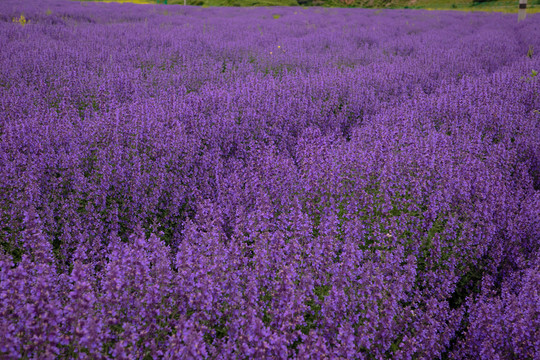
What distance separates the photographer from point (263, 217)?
9.20ft

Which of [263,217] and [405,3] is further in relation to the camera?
[405,3]

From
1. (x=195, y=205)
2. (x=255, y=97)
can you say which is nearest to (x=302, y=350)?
(x=195, y=205)

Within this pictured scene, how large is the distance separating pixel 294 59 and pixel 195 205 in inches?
236

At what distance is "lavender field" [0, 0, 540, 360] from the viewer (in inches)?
74.6

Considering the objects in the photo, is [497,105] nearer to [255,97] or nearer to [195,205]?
[255,97]

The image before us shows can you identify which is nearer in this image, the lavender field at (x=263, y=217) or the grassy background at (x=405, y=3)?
the lavender field at (x=263, y=217)

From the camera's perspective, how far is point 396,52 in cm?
1073

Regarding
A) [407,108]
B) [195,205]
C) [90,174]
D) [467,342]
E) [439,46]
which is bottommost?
[467,342]

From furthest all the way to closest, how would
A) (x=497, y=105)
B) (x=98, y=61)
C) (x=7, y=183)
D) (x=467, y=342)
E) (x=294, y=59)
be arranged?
(x=294, y=59) → (x=98, y=61) → (x=497, y=105) → (x=7, y=183) → (x=467, y=342)

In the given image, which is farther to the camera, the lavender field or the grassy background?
the grassy background

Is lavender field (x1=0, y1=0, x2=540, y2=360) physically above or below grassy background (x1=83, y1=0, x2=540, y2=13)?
below

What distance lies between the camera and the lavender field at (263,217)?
6.22 feet

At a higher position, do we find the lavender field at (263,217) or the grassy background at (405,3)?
the grassy background at (405,3)

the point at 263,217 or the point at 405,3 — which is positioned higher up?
the point at 405,3
